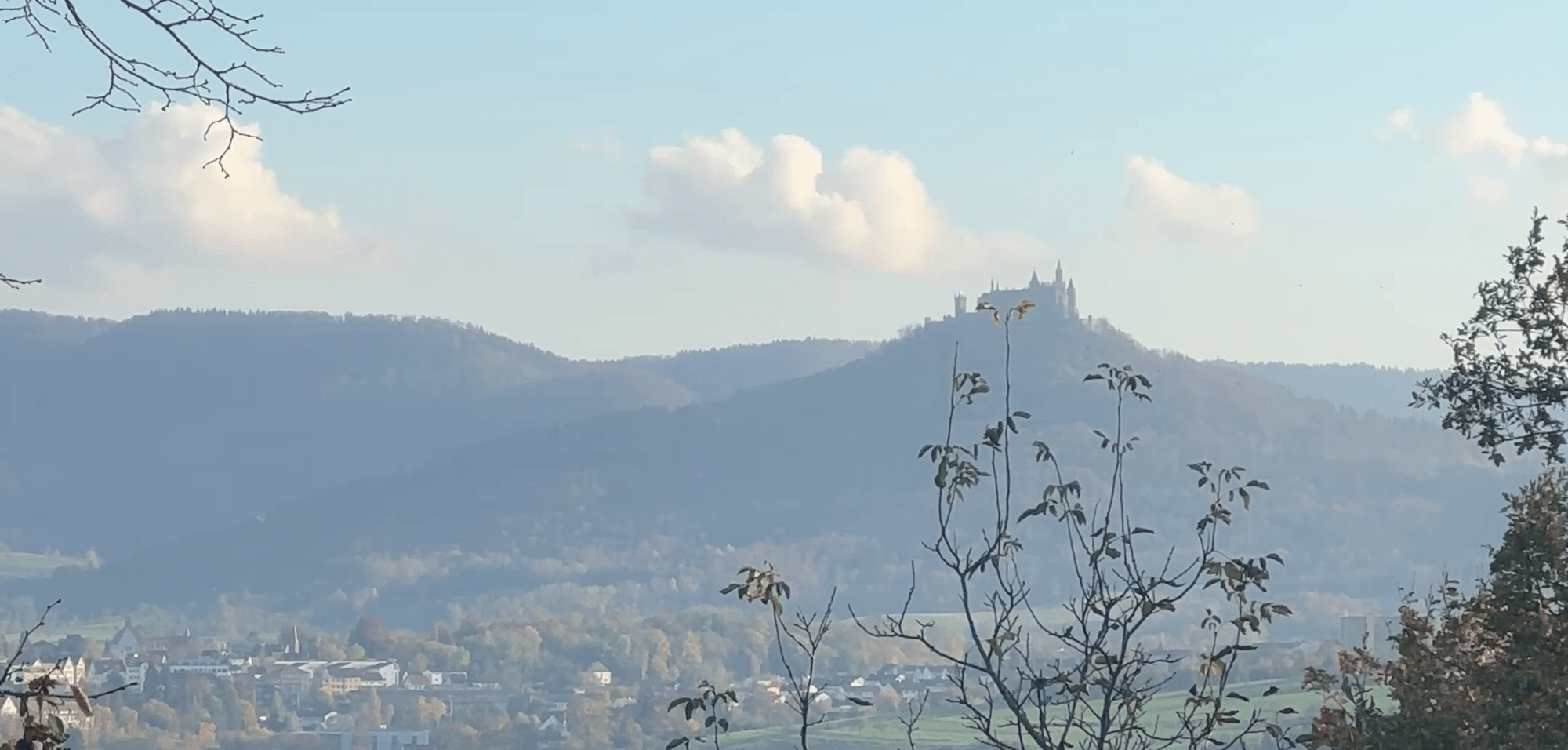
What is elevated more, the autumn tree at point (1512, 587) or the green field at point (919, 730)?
the autumn tree at point (1512, 587)

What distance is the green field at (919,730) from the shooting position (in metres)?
63.9

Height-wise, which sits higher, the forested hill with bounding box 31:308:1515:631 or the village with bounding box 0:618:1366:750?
the forested hill with bounding box 31:308:1515:631

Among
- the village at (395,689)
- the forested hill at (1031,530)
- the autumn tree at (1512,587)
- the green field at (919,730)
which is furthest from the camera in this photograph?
the forested hill at (1031,530)

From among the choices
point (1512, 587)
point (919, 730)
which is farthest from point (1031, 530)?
point (1512, 587)

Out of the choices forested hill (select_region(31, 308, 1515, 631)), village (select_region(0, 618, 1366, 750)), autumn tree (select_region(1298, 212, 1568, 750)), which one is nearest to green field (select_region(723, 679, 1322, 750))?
village (select_region(0, 618, 1366, 750))

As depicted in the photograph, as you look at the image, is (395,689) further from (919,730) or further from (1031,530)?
(919,730)

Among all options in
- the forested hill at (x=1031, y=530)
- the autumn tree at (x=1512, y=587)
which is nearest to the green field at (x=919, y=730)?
the autumn tree at (x=1512, y=587)

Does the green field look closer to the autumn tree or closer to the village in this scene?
the village

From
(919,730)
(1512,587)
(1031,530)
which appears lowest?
(919,730)

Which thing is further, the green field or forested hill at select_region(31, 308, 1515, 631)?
forested hill at select_region(31, 308, 1515, 631)

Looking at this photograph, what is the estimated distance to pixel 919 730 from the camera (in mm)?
75875

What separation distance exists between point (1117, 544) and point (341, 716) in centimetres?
11271

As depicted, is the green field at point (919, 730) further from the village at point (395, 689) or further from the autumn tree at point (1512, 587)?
the autumn tree at point (1512, 587)

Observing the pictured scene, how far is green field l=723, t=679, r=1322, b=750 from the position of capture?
210 feet
